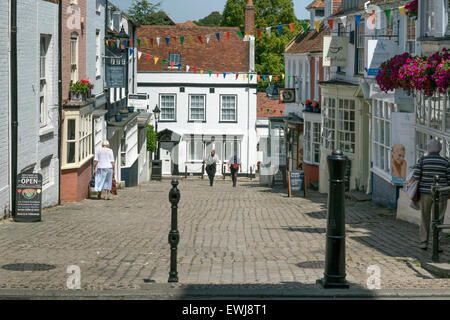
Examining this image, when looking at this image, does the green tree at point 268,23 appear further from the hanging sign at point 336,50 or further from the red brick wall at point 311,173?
the hanging sign at point 336,50

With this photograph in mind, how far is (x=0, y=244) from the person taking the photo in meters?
12.0

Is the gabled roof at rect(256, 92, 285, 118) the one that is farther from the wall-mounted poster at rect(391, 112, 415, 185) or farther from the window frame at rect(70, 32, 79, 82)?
the wall-mounted poster at rect(391, 112, 415, 185)

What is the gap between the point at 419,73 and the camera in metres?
14.4

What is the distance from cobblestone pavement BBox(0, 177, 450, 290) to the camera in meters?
9.14

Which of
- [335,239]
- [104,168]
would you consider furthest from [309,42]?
[335,239]

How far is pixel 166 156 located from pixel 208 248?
38.7 m

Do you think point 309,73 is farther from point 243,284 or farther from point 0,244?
point 243,284

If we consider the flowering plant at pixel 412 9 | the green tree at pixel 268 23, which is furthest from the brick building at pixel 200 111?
the flowering plant at pixel 412 9

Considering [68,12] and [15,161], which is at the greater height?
[68,12]

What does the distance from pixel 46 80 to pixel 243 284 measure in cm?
1207

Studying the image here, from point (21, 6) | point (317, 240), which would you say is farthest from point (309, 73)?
point (317, 240)

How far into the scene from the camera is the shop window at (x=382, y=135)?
20.1 meters

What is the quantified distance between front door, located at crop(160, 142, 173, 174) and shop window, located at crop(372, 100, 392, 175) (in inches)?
1157

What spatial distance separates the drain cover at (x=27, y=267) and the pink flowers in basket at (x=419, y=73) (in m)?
7.49
